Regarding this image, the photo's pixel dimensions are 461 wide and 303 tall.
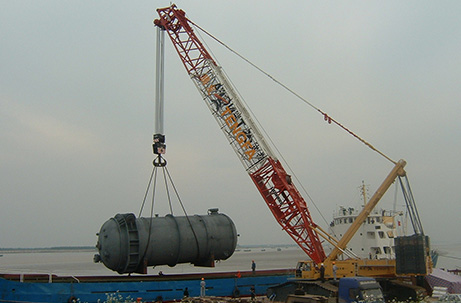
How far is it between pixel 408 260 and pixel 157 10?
2287 cm

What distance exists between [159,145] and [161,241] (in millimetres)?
5286

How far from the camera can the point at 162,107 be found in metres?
24.4

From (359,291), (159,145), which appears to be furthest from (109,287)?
(359,291)

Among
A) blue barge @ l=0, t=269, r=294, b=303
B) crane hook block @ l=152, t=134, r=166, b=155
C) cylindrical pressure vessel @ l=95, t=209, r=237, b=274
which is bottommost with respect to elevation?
blue barge @ l=0, t=269, r=294, b=303

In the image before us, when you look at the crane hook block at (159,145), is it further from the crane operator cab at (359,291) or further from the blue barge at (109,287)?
the crane operator cab at (359,291)

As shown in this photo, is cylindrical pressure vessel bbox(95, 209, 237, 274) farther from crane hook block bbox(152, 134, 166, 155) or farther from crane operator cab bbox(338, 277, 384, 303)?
crane operator cab bbox(338, 277, 384, 303)

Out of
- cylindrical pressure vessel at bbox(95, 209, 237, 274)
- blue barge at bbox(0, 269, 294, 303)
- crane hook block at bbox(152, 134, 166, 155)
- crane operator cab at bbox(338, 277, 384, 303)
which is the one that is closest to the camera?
crane operator cab at bbox(338, 277, 384, 303)

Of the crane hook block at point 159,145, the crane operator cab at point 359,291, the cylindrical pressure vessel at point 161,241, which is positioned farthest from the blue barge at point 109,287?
the crane operator cab at point 359,291

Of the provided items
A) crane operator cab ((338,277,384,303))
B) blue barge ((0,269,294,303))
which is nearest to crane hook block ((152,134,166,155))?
blue barge ((0,269,294,303))

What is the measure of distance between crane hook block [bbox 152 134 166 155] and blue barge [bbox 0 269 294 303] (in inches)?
261

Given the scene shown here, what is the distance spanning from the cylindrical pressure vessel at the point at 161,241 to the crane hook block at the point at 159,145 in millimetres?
3523

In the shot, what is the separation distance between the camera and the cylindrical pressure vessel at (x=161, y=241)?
20.1 meters

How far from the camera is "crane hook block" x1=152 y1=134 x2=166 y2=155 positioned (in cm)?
2273

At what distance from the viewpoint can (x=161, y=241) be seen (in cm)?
2072
